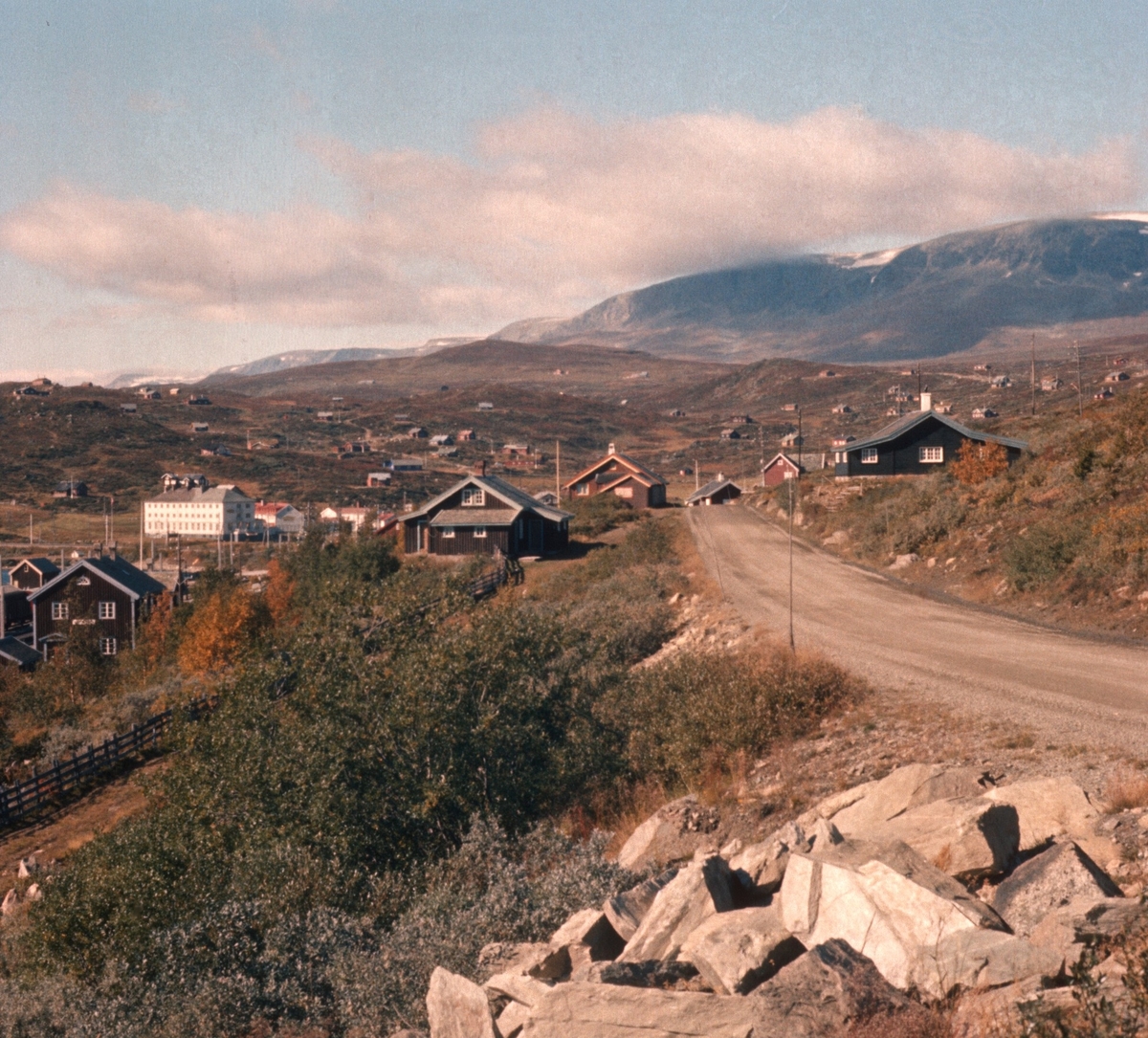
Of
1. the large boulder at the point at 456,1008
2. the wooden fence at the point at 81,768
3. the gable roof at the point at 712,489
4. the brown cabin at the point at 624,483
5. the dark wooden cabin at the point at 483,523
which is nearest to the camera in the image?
the large boulder at the point at 456,1008

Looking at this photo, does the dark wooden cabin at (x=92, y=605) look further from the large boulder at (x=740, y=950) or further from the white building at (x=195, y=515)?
the white building at (x=195, y=515)

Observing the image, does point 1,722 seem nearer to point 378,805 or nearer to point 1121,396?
point 378,805

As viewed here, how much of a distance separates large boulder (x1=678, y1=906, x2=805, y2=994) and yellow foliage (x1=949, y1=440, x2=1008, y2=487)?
37553mm

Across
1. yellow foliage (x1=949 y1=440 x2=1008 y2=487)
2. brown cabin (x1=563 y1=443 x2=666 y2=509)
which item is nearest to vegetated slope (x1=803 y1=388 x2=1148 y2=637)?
yellow foliage (x1=949 y1=440 x2=1008 y2=487)

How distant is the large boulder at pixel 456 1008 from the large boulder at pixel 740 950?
1.72 m

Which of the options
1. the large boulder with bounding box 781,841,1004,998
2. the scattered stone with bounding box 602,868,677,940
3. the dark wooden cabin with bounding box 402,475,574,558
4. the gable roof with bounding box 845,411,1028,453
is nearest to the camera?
the large boulder with bounding box 781,841,1004,998

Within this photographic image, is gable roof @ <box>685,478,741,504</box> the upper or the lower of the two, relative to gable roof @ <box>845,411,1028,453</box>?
lower

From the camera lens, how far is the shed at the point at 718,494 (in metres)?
85.8

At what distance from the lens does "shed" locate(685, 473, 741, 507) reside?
85.8m

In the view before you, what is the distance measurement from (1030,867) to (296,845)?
10.2m

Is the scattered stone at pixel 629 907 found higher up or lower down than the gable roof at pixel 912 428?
lower down

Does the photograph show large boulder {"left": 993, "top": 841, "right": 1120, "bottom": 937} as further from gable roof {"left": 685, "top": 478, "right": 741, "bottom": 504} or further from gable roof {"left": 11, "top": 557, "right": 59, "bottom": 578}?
gable roof {"left": 11, "top": 557, "right": 59, "bottom": 578}

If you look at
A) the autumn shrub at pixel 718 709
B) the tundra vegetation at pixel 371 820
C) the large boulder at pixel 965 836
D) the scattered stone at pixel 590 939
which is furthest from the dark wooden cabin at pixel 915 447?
the scattered stone at pixel 590 939

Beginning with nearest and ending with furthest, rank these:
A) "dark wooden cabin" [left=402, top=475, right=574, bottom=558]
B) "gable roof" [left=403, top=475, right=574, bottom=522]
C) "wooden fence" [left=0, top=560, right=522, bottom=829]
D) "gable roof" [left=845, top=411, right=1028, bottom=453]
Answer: "wooden fence" [left=0, top=560, right=522, bottom=829] < "dark wooden cabin" [left=402, top=475, right=574, bottom=558] < "gable roof" [left=403, top=475, right=574, bottom=522] < "gable roof" [left=845, top=411, right=1028, bottom=453]
